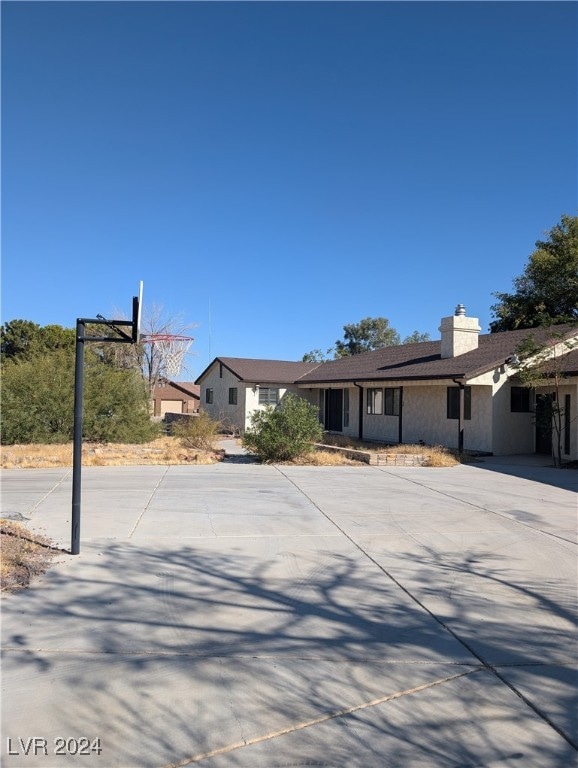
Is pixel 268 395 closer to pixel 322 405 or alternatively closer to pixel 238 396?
pixel 238 396

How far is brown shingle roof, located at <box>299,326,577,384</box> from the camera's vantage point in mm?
19922

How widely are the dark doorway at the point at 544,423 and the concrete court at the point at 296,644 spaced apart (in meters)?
8.91

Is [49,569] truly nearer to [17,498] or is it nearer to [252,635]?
[252,635]

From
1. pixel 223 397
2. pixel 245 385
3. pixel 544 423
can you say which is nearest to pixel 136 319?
pixel 544 423

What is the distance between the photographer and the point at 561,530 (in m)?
9.02

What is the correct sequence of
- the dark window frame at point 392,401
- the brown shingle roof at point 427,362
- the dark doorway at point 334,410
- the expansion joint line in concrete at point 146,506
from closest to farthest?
the expansion joint line in concrete at point 146,506, the brown shingle roof at point 427,362, the dark window frame at point 392,401, the dark doorway at point 334,410

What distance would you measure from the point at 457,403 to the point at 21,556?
1658 centimetres

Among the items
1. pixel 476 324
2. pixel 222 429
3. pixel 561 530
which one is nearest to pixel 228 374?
pixel 222 429

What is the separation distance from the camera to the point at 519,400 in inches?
790

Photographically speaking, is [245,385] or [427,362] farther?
[245,385]

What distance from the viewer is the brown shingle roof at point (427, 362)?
19922mm

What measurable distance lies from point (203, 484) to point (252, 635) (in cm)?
853

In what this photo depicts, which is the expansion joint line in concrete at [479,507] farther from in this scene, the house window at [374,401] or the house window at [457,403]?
the house window at [374,401]

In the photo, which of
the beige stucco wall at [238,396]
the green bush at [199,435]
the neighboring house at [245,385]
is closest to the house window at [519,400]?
the green bush at [199,435]
